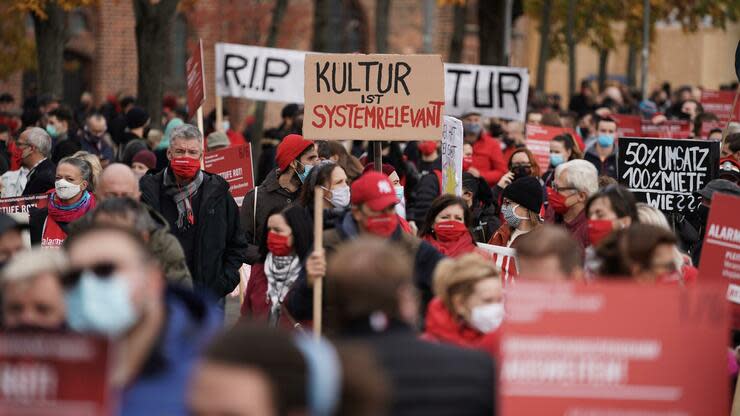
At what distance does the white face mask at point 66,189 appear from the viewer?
1017 cm

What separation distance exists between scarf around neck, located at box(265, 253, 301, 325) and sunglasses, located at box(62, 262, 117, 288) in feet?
11.8

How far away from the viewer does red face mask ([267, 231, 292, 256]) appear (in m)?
8.63

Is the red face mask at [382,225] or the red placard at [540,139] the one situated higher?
the red face mask at [382,225]

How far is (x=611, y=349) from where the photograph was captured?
5410 mm

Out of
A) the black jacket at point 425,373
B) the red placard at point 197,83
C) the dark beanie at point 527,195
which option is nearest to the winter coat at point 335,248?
the dark beanie at point 527,195

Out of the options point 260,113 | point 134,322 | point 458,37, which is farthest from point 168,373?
point 458,37

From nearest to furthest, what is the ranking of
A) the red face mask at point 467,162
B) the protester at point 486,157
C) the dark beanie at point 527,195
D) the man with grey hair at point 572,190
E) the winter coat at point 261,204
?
the man with grey hair at point 572,190
the dark beanie at point 527,195
the winter coat at point 261,204
the red face mask at point 467,162
the protester at point 486,157

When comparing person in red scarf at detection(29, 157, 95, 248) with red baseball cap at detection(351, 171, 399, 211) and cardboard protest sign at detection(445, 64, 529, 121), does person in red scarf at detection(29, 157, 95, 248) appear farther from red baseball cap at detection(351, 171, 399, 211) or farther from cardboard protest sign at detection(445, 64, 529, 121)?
cardboard protest sign at detection(445, 64, 529, 121)

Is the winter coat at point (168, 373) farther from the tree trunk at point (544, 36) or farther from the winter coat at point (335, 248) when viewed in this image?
the tree trunk at point (544, 36)

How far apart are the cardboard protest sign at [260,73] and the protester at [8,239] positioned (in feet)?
34.6

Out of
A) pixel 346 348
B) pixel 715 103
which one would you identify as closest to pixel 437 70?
pixel 346 348

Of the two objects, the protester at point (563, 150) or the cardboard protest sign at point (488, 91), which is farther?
the cardboard protest sign at point (488, 91)

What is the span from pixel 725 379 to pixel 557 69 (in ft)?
188

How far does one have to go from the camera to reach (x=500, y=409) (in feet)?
17.3
